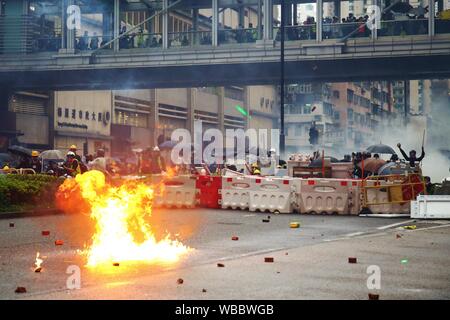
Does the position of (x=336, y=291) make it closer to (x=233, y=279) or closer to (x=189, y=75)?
(x=233, y=279)

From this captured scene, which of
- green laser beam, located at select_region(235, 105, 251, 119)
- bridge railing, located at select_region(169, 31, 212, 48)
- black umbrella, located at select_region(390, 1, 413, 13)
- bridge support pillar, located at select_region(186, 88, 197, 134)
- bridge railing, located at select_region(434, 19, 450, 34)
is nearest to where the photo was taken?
bridge railing, located at select_region(434, 19, 450, 34)

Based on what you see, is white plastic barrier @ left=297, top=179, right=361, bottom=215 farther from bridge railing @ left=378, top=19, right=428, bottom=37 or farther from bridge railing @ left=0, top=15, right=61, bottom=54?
bridge railing @ left=0, top=15, right=61, bottom=54

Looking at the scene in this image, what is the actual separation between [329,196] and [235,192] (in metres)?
2.68

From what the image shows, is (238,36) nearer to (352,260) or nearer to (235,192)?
(235,192)

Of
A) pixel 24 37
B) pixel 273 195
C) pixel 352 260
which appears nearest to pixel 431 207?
pixel 273 195

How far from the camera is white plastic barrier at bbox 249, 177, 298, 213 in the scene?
21312 mm

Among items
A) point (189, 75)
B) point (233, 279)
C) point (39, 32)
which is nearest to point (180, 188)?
point (233, 279)

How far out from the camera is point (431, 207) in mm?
19562

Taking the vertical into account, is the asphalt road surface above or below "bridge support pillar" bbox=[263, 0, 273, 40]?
below

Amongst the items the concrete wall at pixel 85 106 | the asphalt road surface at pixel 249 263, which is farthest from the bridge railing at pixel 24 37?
the asphalt road surface at pixel 249 263

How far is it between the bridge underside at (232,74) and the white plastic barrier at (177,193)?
25.4 metres

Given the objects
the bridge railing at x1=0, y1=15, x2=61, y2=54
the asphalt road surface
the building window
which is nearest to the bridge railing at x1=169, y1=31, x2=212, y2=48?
the bridge railing at x1=0, y1=15, x2=61, y2=54

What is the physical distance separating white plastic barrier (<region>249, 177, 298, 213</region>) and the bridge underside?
25.9 m

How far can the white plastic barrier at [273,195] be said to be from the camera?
2131cm
